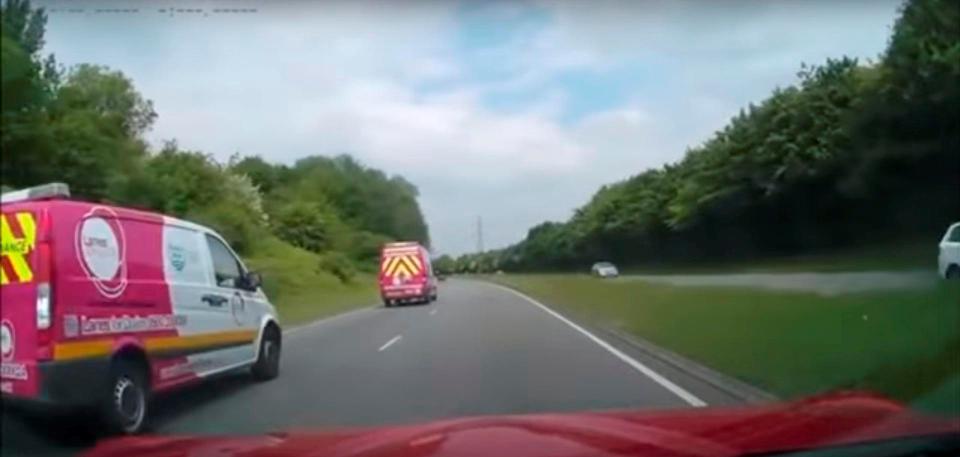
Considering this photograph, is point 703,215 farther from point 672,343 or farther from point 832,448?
point 672,343

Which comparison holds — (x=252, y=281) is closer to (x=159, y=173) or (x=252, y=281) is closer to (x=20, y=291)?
(x=159, y=173)

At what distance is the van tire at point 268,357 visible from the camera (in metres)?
5.58

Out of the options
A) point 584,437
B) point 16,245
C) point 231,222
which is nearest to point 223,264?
point 231,222

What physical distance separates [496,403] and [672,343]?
369 cm

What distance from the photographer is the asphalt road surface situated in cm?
530

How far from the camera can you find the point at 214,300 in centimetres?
528

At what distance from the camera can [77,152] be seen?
4367 mm

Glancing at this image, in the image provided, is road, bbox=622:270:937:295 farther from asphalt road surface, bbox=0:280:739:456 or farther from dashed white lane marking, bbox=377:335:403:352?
dashed white lane marking, bbox=377:335:403:352

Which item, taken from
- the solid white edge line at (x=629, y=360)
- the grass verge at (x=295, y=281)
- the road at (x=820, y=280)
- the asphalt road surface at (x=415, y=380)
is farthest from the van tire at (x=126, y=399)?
the road at (x=820, y=280)

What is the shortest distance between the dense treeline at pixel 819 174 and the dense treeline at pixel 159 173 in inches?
36.6

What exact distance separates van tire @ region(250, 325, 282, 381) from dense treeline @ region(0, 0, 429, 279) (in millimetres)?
396

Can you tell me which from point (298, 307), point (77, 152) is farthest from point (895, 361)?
point (77, 152)

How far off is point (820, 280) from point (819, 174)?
0.61 metres

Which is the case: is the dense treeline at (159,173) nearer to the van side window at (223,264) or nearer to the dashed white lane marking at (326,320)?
the van side window at (223,264)
